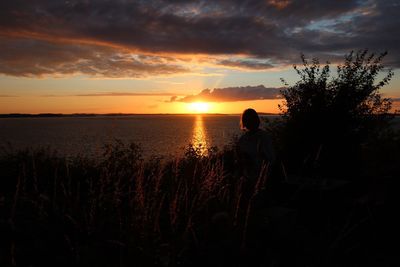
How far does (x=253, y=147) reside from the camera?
23.1 feet

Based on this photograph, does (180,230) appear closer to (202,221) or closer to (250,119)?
(202,221)

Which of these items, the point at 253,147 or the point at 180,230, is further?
A: the point at 253,147

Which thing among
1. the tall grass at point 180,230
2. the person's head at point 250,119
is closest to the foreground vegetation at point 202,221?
the tall grass at point 180,230

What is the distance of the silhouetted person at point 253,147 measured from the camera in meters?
7.00

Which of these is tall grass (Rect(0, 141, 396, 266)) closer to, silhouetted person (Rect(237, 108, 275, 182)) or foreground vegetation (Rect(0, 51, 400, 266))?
foreground vegetation (Rect(0, 51, 400, 266))

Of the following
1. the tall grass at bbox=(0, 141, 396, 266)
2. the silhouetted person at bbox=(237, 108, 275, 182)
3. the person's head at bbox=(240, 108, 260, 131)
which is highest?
the person's head at bbox=(240, 108, 260, 131)

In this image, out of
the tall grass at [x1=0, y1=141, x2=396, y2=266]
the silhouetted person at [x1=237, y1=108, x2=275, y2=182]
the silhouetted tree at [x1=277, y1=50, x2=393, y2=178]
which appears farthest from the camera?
the silhouetted tree at [x1=277, y1=50, x2=393, y2=178]

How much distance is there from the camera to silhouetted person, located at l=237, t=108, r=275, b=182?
23.0 ft

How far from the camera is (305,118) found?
1276cm

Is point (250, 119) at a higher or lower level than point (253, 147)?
higher

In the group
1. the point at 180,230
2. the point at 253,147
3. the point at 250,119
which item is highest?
the point at 250,119

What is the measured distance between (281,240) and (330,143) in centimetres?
784

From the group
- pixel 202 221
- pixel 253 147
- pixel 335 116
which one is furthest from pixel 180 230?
pixel 335 116

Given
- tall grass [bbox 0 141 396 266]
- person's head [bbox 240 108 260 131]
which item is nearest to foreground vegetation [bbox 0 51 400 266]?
tall grass [bbox 0 141 396 266]
